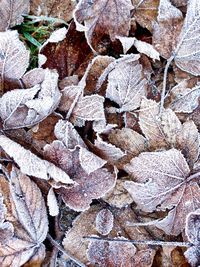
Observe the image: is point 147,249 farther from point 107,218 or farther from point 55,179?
point 55,179

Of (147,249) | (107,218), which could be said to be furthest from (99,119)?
(147,249)

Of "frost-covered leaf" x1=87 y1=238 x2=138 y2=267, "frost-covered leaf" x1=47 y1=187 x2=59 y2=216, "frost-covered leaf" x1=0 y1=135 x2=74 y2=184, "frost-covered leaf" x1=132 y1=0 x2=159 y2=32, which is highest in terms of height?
"frost-covered leaf" x1=132 y1=0 x2=159 y2=32

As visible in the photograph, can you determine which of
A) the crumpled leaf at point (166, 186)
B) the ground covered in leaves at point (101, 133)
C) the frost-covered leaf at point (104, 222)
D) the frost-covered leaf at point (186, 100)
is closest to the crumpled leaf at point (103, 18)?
the ground covered in leaves at point (101, 133)

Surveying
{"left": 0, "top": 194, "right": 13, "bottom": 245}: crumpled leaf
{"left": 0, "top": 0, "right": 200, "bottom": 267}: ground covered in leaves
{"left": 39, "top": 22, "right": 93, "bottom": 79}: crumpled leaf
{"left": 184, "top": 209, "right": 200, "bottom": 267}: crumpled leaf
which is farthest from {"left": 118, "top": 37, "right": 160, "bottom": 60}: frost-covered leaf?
{"left": 0, "top": 194, "right": 13, "bottom": 245}: crumpled leaf

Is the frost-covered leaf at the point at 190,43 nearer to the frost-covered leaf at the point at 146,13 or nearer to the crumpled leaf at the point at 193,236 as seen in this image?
the frost-covered leaf at the point at 146,13

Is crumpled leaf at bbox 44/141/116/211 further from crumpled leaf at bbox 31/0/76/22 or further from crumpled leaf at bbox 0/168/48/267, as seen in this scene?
crumpled leaf at bbox 31/0/76/22

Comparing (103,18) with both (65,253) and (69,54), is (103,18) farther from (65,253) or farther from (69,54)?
(65,253)
